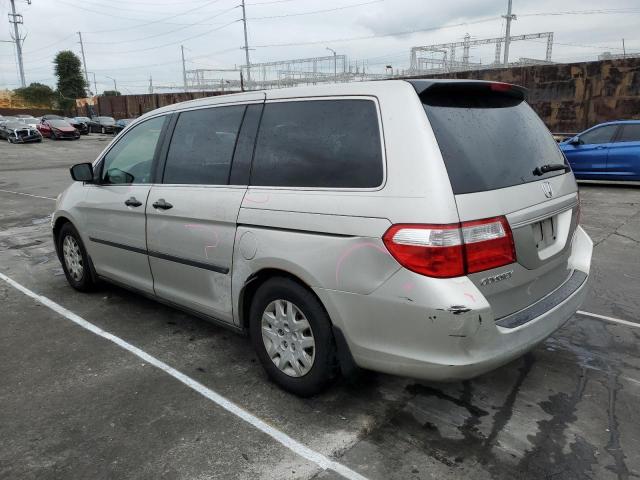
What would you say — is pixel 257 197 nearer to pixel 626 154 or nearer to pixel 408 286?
pixel 408 286

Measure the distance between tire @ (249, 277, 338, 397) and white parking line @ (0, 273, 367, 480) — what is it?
1.05 feet

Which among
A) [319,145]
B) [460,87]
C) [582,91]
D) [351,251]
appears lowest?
[351,251]

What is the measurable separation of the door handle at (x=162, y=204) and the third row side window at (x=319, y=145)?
2.73ft

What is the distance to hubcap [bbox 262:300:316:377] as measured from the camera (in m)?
2.92

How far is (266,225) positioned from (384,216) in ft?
2.64

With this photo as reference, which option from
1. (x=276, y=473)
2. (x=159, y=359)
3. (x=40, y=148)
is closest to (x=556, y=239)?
(x=276, y=473)

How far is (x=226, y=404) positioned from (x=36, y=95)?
7685 cm

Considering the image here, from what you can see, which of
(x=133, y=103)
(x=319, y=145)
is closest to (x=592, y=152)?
(x=319, y=145)

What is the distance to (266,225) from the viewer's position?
2955 mm

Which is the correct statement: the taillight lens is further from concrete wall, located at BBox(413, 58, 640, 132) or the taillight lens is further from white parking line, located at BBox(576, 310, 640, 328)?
concrete wall, located at BBox(413, 58, 640, 132)

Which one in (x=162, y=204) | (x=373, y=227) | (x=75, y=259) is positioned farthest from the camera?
(x=75, y=259)

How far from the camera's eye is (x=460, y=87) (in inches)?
109

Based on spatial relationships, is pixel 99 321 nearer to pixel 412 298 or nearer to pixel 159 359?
pixel 159 359

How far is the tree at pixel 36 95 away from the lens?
219 feet
